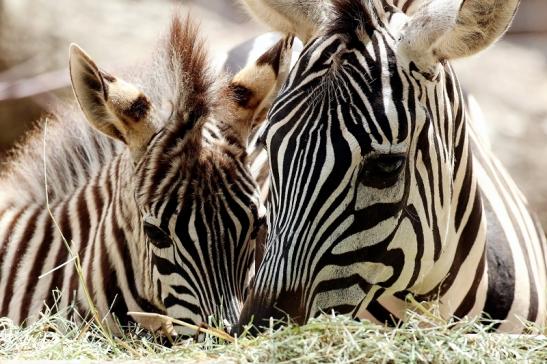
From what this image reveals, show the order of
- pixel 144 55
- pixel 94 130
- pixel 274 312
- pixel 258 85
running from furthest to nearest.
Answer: pixel 144 55, pixel 94 130, pixel 258 85, pixel 274 312

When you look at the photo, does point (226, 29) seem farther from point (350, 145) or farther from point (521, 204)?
point (350, 145)

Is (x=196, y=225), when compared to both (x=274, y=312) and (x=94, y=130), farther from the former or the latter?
(x=94, y=130)

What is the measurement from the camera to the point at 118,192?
406 centimetres

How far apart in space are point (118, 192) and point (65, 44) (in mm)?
6742

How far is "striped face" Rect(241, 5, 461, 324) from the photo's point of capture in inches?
122

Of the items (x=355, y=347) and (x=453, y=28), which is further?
(x=453, y=28)

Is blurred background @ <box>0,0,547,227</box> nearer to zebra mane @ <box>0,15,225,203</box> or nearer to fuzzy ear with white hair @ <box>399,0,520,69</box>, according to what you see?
zebra mane @ <box>0,15,225,203</box>

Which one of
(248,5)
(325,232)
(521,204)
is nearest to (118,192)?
(248,5)

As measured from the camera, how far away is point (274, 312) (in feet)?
10.0

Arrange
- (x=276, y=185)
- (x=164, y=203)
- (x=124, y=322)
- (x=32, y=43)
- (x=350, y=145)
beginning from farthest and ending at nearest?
(x=32, y=43) → (x=124, y=322) → (x=164, y=203) → (x=276, y=185) → (x=350, y=145)

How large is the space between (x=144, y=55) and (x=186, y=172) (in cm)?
572

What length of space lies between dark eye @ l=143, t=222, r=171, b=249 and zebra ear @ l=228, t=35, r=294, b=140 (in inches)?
24.8

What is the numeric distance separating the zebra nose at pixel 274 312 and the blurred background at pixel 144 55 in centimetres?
638

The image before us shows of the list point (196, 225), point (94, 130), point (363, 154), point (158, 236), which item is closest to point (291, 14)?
point (363, 154)
